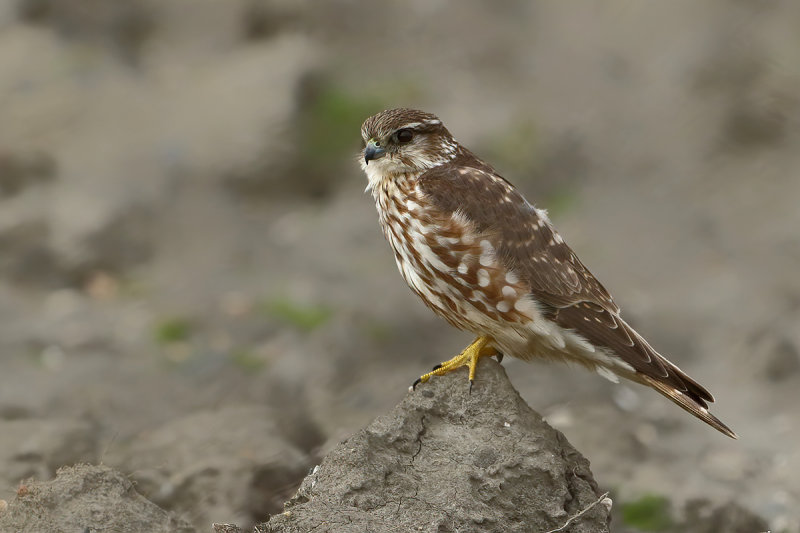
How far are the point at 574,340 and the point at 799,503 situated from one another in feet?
8.78

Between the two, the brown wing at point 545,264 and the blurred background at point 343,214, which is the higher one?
the blurred background at point 343,214

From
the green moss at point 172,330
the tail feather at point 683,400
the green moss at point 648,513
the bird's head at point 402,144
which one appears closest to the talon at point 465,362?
the tail feather at point 683,400

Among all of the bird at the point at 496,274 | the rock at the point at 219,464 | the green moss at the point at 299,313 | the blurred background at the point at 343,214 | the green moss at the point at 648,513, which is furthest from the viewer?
the green moss at the point at 299,313

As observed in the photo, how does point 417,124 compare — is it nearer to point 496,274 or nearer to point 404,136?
point 404,136

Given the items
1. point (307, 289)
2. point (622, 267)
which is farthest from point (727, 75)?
point (307, 289)

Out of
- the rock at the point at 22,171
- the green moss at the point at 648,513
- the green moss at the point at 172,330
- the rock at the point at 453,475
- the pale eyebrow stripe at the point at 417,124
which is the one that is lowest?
the rock at the point at 453,475

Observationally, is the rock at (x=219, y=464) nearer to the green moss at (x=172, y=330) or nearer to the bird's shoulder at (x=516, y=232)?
the green moss at (x=172, y=330)

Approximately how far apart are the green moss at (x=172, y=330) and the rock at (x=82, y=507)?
441 centimetres

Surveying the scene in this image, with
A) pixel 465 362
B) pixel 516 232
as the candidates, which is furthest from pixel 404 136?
pixel 465 362

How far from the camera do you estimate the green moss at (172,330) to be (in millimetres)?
8938

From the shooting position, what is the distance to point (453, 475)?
4.54 metres

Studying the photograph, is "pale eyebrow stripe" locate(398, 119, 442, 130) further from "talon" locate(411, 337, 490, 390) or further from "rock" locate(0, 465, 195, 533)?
"rock" locate(0, 465, 195, 533)

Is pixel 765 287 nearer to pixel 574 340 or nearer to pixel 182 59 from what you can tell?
pixel 574 340

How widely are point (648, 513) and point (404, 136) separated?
107 inches
